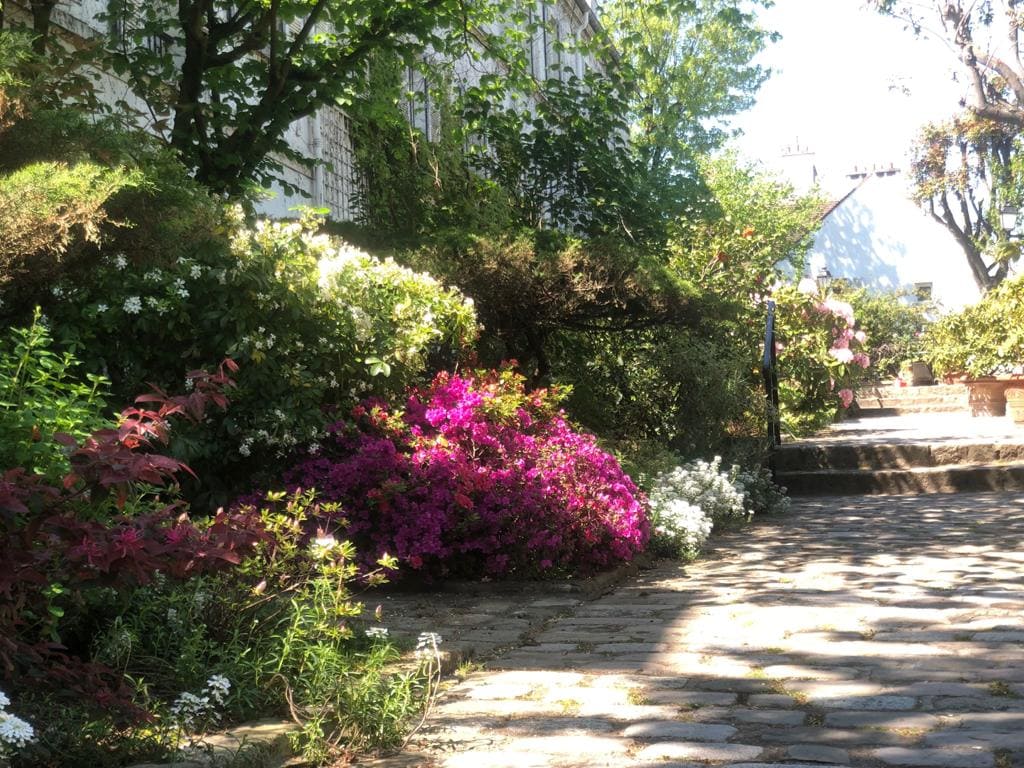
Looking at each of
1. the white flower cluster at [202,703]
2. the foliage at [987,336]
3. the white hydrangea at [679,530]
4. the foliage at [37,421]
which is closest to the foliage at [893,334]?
the foliage at [987,336]

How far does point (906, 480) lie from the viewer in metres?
11.7

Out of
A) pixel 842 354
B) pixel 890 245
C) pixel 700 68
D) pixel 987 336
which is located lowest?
Result: pixel 842 354

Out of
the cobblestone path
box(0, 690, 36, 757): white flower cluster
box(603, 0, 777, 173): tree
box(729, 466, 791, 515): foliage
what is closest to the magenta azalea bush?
the cobblestone path

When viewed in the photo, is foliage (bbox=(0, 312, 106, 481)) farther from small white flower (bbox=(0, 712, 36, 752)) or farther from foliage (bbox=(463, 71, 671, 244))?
foliage (bbox=(463, 71, 671, 244))

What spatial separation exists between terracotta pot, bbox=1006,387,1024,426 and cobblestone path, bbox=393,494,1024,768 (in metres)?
8.94

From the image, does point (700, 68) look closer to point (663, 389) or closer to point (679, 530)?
point (663, 389)

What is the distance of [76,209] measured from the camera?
492cm

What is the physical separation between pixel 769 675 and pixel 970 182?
130 ft

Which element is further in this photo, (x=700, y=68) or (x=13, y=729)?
(x=700, y=68)

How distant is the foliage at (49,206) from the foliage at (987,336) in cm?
1425

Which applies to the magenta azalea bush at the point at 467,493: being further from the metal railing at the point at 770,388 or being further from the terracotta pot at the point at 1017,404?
the terracotta pot at the point at 1017,404

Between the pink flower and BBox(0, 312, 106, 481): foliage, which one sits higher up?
the pink flower

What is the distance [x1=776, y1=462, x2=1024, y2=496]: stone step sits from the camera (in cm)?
1127

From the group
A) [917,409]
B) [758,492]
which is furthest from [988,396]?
[758,492]
